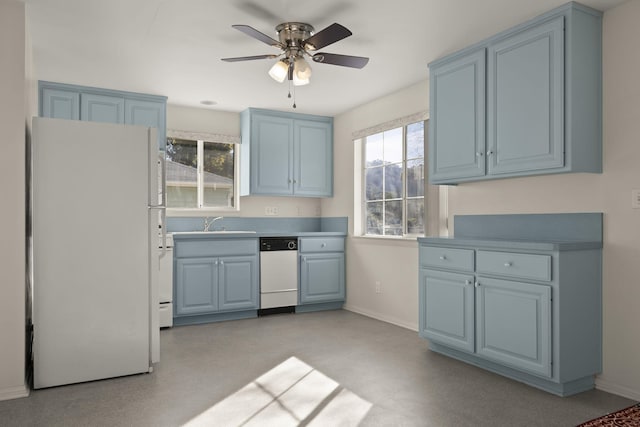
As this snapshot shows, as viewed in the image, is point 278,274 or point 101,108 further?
point 278,274

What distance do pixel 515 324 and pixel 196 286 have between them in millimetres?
3092

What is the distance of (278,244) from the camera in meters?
5.18

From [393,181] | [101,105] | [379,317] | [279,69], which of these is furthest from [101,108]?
[379,317]

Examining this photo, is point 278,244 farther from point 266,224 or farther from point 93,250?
point 93,250

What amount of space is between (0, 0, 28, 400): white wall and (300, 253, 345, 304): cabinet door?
2969mm

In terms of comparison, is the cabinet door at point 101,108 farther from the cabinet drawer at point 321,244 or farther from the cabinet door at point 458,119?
the cabinet door at point 458,119

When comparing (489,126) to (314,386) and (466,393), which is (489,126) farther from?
(314,386)

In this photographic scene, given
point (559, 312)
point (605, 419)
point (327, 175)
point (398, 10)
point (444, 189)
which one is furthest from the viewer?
point (327, 175)

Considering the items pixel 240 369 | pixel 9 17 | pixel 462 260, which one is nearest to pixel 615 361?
pixel 462 260

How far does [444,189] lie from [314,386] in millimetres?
2187

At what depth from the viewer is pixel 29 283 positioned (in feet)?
10.2

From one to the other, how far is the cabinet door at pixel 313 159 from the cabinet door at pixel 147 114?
5.11 ft

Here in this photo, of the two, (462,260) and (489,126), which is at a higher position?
(489,126)

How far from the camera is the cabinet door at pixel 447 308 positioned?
10.8ft
